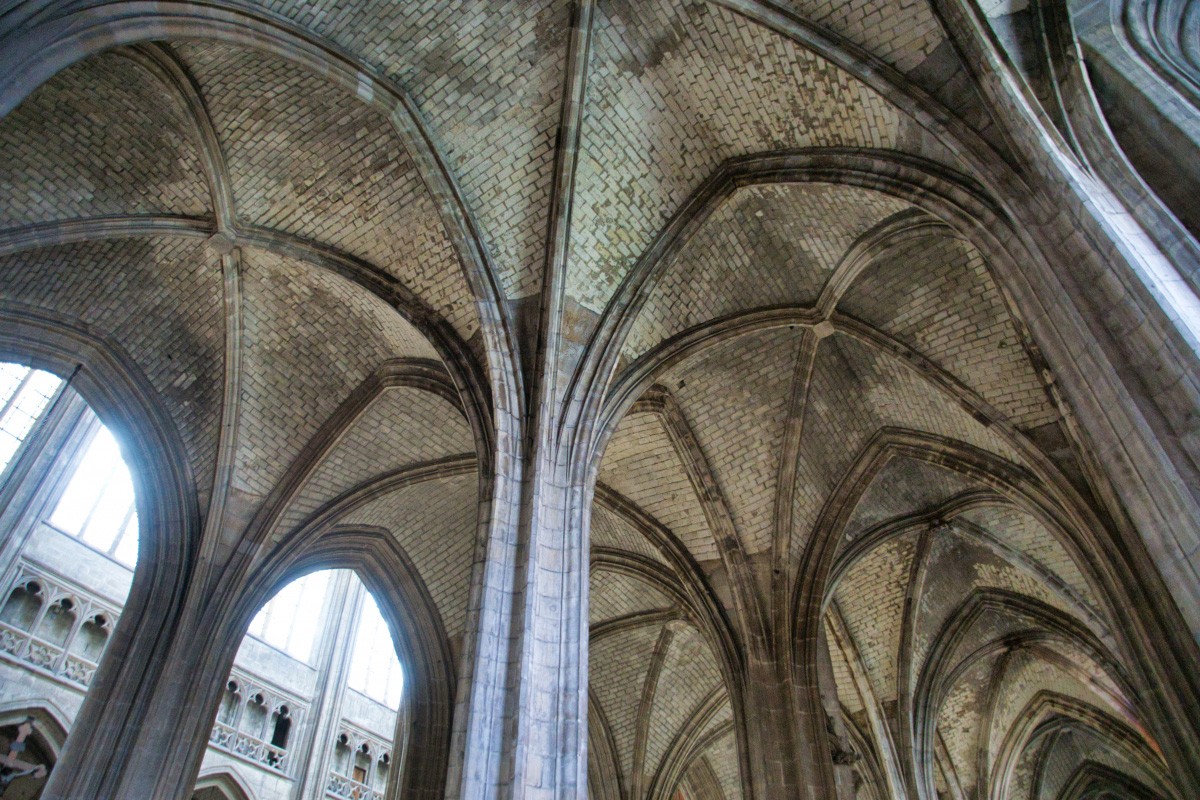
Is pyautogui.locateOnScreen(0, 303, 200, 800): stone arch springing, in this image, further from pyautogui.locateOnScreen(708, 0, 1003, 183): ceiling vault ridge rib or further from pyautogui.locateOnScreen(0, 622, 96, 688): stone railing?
pyautogui.locateOnScreen(708, 0, 1003, 183): ceiling vault ridge rib

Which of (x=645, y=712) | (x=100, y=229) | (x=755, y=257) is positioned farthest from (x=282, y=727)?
(x=755, y=257)

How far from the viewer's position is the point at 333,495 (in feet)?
44.8

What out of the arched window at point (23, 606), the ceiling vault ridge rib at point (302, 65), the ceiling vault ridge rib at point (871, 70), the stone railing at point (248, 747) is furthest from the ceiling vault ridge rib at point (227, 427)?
the ceiling vault ridge rib at point (871, 70)

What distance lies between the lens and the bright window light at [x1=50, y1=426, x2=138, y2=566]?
17.3 m

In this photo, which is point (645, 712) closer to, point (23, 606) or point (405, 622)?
point (405, 622)

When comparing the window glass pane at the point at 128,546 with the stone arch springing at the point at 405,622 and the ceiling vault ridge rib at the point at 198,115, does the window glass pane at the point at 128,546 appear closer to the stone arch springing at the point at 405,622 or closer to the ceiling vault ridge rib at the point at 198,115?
the stone arch springing at the point at 405,622

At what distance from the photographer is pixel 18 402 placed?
17.0 m

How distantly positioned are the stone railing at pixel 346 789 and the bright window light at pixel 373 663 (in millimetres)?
2168

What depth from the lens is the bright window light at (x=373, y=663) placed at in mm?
22359

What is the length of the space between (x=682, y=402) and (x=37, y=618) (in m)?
12.2

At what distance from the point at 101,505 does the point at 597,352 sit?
518 inches

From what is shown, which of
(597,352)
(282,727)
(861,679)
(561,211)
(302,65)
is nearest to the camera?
(302,65)

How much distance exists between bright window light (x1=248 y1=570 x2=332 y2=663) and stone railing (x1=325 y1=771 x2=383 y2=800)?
2.80 m

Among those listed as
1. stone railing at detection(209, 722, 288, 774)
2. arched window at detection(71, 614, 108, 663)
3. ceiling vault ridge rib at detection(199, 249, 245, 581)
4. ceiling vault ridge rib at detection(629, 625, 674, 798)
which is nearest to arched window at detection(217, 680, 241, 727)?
stone railing at detection(209, 722, 288, 774)
